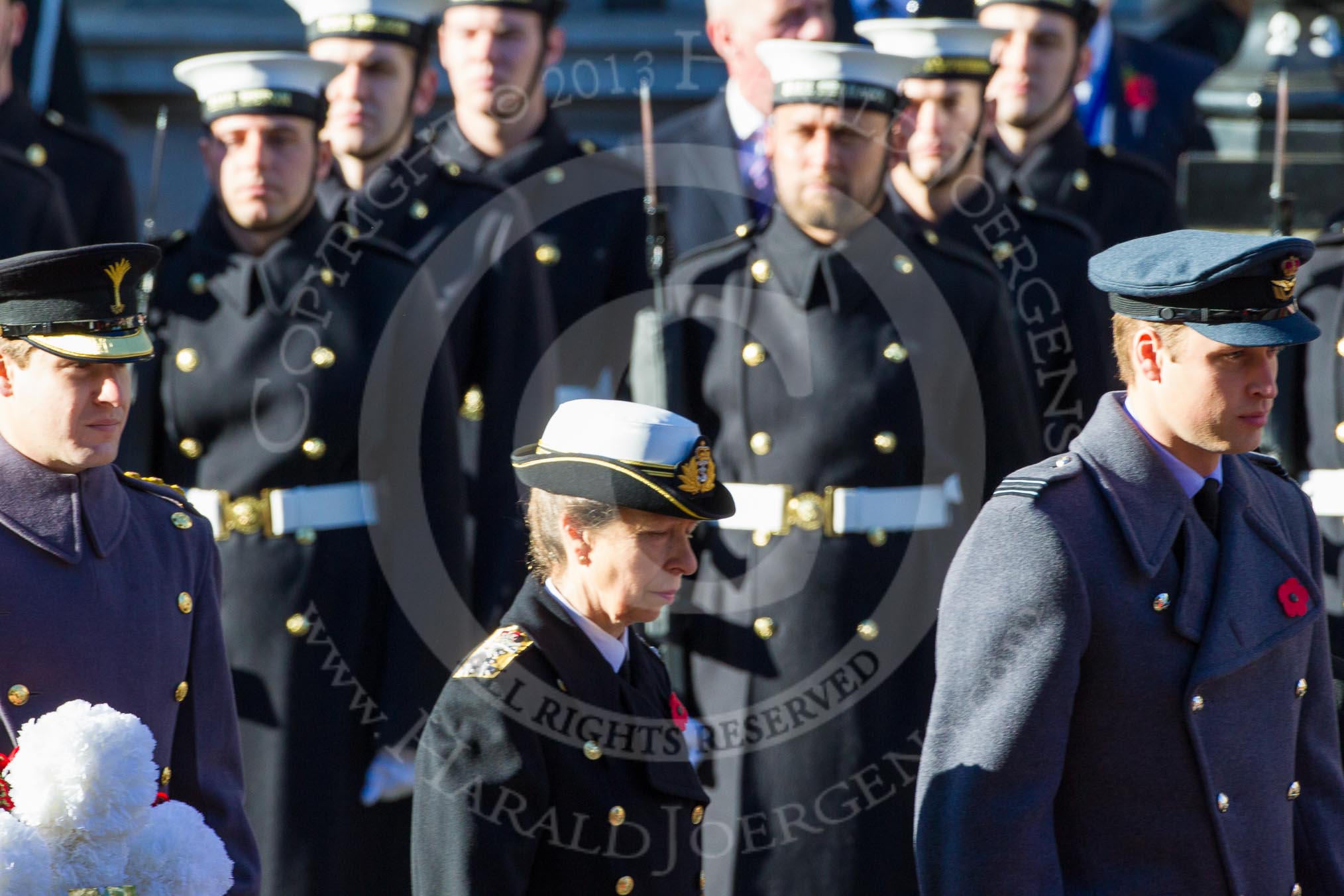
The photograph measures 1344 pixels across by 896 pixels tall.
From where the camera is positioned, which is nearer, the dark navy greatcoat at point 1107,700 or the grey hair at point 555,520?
the dark navy greatcoat at point 1107,700

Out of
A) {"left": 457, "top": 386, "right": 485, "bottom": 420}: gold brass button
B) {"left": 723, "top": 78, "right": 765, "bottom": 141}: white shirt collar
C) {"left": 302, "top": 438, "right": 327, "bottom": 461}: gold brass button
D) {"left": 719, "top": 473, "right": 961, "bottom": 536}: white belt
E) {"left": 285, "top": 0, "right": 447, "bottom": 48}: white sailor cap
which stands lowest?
{"left": 719, "top": 473, "right": 961, "bottom": 536}: white belt

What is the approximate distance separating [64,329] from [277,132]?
1.96 meters

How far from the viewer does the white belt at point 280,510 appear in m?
4.98

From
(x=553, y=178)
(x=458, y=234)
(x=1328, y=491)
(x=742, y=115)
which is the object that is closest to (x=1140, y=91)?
(x=742, y=115)

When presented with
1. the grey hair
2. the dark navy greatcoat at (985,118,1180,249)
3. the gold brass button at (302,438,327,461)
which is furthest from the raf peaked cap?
the dark navy greatcoat at (985,118,1180,249)

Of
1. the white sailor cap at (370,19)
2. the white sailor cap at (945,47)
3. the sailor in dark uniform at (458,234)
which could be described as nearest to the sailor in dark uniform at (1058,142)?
the white sailor cap at (945,47)

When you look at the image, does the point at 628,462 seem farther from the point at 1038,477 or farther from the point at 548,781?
the point at 1038,477

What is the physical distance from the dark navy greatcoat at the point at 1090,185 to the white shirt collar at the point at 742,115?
830 mm

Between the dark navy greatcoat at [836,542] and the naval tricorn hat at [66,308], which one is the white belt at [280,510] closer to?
the dark navy greatcoat at [836,542]

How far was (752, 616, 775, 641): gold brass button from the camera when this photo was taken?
4879 mm

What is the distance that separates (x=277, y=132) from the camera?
16.6 ft

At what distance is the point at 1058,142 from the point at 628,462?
11.0 feet

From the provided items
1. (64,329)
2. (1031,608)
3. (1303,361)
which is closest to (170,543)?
(64,329)

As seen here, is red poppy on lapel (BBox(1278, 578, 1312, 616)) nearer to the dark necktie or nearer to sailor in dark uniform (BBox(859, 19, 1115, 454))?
the dark necktie
